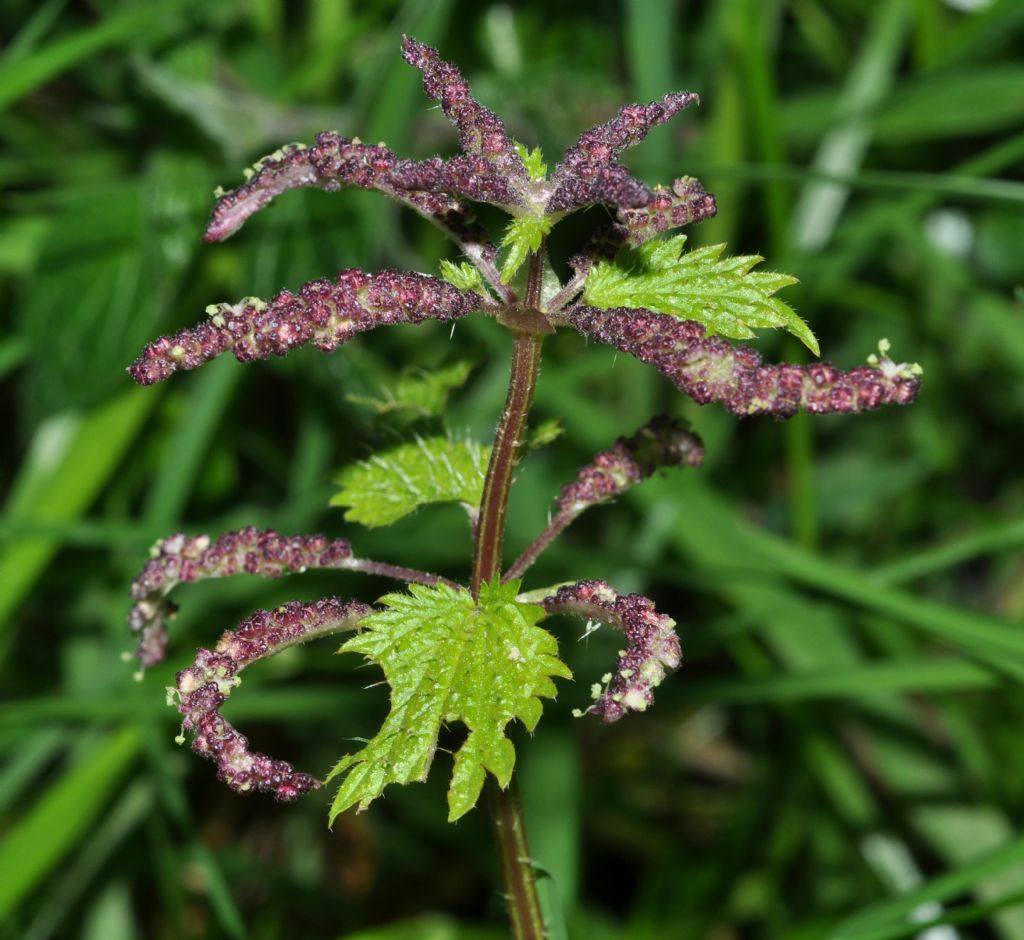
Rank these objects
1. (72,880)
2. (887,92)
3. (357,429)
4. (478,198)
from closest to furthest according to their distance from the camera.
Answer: (478,198) < (72,880) < (357,429) < (887,92)

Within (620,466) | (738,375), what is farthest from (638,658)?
(620,466)

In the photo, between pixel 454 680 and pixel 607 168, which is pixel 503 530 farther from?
pixel 607 168

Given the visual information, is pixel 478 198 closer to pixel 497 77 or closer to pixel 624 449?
pixel 624 449

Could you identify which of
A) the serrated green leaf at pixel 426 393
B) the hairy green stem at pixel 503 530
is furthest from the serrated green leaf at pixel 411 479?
the hairy green stem at pixel 503 530

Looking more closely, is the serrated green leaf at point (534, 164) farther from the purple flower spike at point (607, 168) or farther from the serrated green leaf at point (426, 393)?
the serrated green leaf at point (426, 393)

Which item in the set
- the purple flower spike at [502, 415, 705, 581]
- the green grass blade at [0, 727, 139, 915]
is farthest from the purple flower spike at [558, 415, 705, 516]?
Result: the green grass blade at [0, 727, 139, 915]

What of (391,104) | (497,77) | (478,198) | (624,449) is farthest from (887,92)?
(478,198)
